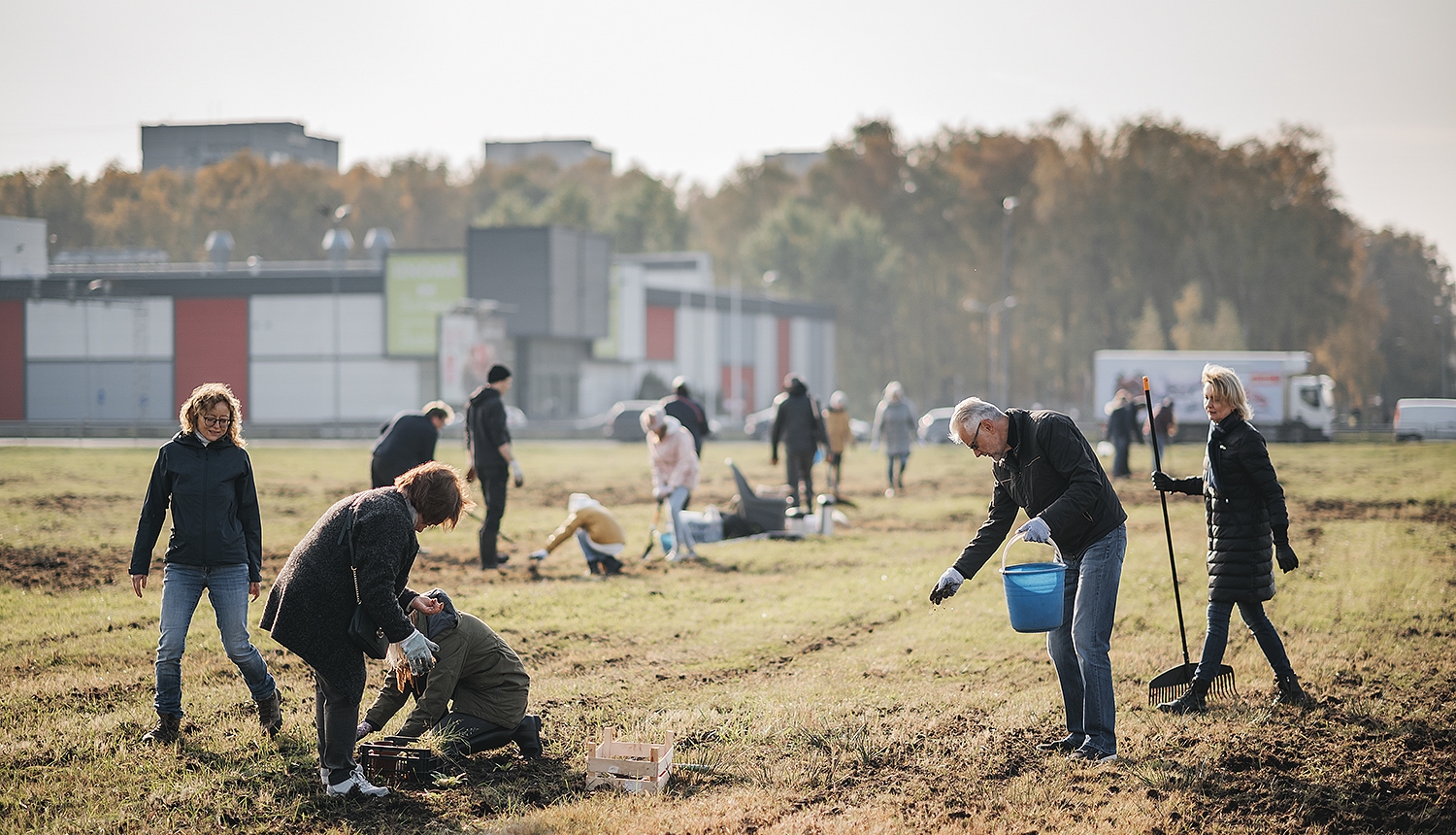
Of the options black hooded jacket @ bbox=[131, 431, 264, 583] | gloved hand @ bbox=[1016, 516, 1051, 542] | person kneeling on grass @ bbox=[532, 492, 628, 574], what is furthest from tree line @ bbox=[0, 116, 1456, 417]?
gloved hand @ bbox=[1016, 516, 1051, 542]

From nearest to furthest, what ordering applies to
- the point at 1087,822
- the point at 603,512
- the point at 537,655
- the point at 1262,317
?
1. the point at 1087,822
2. the point at 537,655
3. the point at 603,512
4. the point at 1262,317

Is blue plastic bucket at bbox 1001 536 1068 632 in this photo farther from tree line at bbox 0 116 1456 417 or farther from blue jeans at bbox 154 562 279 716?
tree line at bbox 0 116 1456 417

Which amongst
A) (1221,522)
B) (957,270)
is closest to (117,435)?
(1221,522)

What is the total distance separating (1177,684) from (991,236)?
3007 inches

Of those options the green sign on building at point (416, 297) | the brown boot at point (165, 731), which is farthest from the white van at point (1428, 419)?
the brown boot at point (165, 731)

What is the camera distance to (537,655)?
916 cm

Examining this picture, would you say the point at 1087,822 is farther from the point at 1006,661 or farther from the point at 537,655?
the point at 537,655

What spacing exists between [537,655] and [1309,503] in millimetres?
A: 16731

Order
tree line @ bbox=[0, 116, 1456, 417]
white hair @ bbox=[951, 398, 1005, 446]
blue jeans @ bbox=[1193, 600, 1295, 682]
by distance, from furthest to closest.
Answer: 1. tree line @ bbox=[0, 116, 1456, 417]
2. blue jeans @ bbox=[1193, 600, 1295, 682]
3. white hair @ bbox=[951, 398, 1005, 446]

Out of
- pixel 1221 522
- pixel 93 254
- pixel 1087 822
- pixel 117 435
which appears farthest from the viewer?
pixel 93 254

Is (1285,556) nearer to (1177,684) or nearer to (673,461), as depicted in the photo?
(1177,684)

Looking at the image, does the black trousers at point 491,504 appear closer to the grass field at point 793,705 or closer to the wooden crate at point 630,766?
the grass field at point 793,705

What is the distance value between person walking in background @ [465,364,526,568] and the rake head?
7.14m

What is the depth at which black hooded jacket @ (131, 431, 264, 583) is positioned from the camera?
6.60 metres
